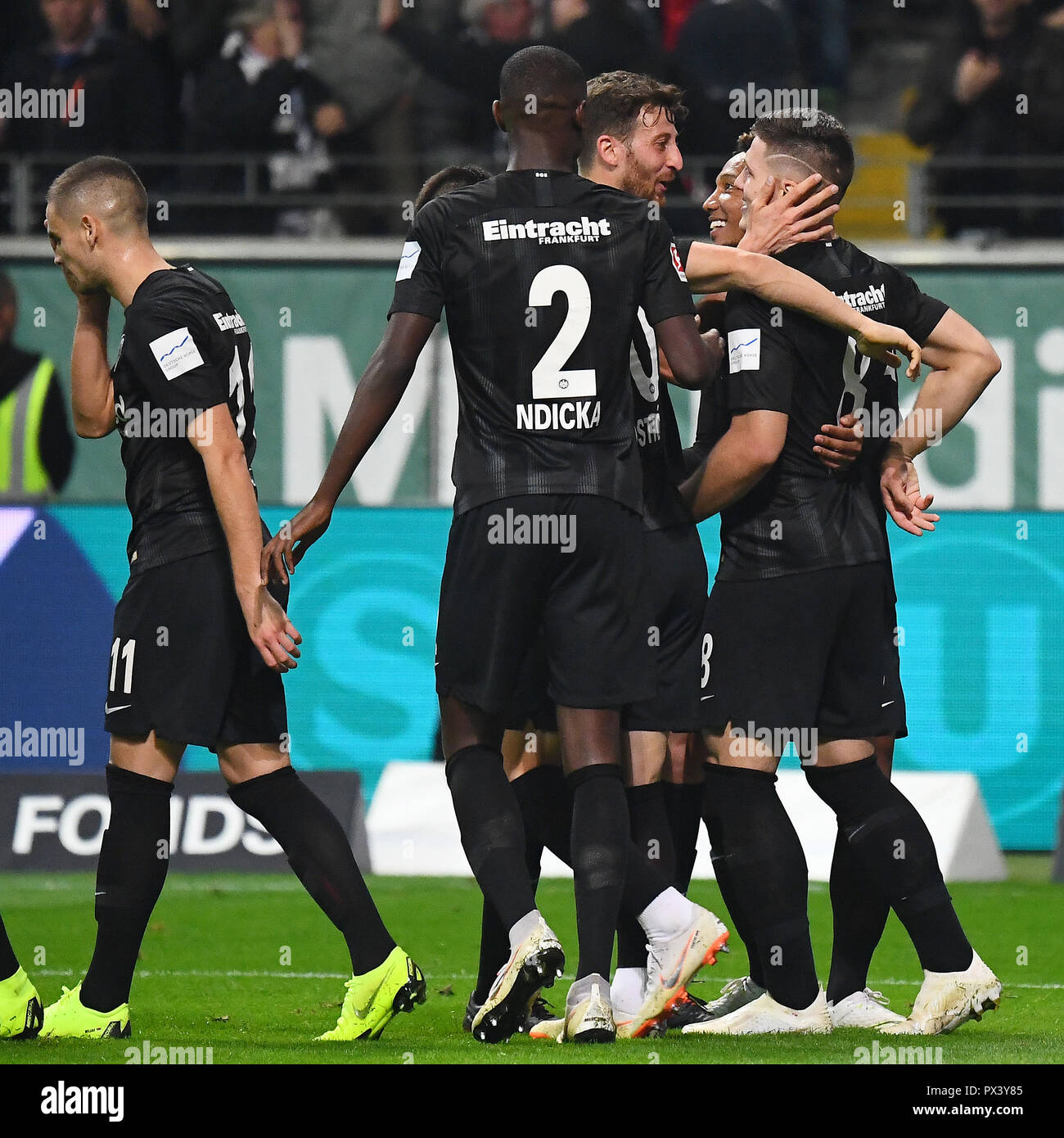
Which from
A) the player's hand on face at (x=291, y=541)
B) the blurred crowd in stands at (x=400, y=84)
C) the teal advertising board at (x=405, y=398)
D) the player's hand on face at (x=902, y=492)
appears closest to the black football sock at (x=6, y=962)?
the player's hand on face at (x=291, y=541)

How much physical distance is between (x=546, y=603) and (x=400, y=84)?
27.8ft

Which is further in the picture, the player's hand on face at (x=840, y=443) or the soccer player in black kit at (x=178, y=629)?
the player's hand on face at (x=840, y=443)

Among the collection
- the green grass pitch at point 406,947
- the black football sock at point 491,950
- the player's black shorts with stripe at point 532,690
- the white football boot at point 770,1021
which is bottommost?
the green grass pitch at point 406,947

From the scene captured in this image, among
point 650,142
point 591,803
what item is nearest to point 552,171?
point 650,142

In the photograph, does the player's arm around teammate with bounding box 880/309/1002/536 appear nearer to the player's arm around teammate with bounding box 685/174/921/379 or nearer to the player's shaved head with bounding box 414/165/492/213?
the player's arm around teammate with bounding box 685/174/921/379

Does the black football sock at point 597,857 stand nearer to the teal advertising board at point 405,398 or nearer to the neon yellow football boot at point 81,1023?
the neon yellow football boot at point 81,1023

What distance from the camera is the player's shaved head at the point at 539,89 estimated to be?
4352 millimetres

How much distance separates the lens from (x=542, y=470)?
14.0 feet

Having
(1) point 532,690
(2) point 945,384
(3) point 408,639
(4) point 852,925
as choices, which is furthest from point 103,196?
(3) point 408,639

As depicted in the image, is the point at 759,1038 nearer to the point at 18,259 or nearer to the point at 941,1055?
the point at 941,1055

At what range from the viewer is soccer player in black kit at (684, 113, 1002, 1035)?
4.59 m

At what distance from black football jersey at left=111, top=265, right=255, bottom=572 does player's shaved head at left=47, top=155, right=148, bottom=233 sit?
0.17 meters

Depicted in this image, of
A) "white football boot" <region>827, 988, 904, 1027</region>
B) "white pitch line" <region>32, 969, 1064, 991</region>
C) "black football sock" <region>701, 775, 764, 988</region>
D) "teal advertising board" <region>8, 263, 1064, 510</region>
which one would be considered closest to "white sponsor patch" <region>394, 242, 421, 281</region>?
"black football sock" <region>701, 775, 764, 988</region>

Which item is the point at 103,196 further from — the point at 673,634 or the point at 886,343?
the point at 886,343
